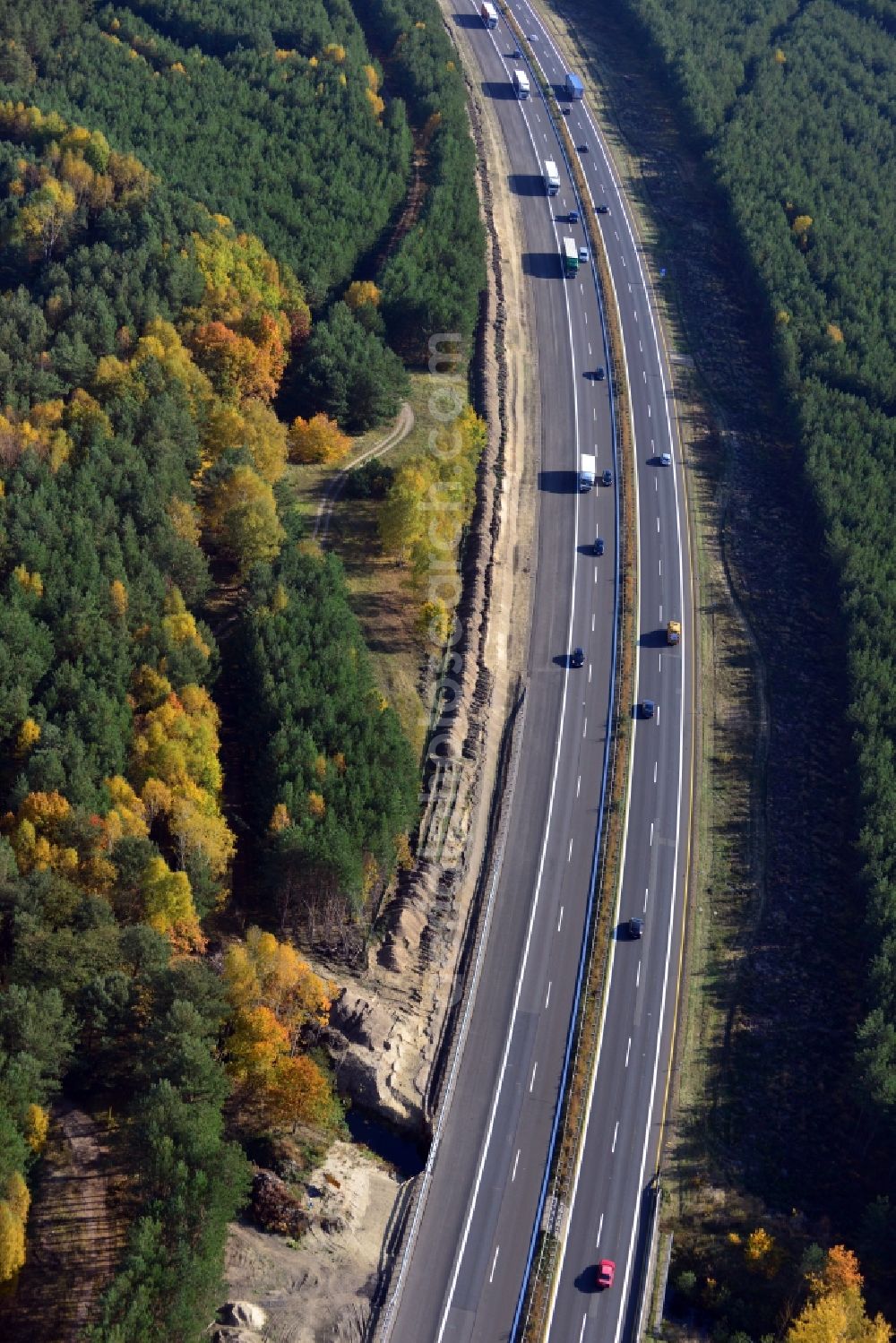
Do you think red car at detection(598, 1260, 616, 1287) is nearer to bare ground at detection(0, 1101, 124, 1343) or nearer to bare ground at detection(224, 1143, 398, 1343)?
bare ground at detection(224, 1143, 398, 1343)

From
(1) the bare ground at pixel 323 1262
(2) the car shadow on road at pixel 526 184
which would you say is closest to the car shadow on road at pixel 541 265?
(2) the car shadow on road at pixel 526 184

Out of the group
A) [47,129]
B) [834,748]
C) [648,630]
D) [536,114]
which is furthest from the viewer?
[536,114]

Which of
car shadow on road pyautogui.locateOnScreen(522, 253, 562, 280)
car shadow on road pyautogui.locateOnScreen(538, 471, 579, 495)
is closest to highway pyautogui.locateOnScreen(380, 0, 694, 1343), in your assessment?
car shadow on road pyautogui.locateOnScreen(538, 471, 579, 495)

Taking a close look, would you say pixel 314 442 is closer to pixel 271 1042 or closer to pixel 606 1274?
pixel 271 1042

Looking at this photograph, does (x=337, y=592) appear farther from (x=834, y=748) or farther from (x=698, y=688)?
(x=834, y=748)

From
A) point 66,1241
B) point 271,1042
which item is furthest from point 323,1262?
point 66,1241

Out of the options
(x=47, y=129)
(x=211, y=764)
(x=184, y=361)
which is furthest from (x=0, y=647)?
(x=47, y=129)
